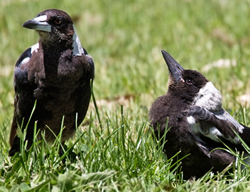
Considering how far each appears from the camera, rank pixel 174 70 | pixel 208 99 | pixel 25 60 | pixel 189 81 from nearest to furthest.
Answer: pixel 208 99, pixel 189 81, pixel 174 70, pixel 25 60

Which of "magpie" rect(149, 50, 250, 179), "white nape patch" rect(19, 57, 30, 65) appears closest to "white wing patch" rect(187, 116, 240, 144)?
"magpie" rect(149, 50, 250, 179)

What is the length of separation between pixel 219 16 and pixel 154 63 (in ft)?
6.73

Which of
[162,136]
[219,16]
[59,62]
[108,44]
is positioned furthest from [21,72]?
[219,16]

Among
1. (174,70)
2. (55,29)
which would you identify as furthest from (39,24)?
(174,70)

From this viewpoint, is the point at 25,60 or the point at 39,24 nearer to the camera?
the point at 39,24

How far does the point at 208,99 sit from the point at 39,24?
147 centimetres

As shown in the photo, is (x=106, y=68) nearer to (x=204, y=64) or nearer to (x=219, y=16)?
(x=204, y=64)

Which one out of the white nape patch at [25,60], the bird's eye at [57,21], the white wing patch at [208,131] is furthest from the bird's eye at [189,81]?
the white nape patch at [25,60]

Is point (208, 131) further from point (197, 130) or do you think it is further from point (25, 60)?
point (25, 60)

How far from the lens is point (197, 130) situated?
3506 mm

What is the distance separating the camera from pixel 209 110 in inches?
144

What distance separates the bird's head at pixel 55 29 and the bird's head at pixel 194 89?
2.90 ft

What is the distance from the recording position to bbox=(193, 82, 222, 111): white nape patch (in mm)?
3650

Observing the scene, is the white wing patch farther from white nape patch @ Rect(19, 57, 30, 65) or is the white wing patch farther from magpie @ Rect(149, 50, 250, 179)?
white nape patch @ Rect(19, 57, 30, 65)
